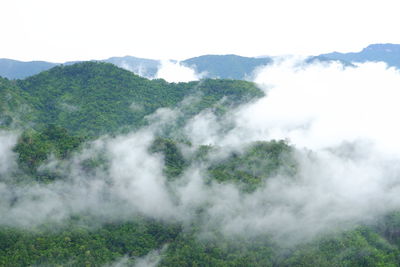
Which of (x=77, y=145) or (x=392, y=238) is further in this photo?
(x=77, y=145)

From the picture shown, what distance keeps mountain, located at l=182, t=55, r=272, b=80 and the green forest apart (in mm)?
95194

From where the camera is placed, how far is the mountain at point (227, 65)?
150m

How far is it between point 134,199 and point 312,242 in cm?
1563

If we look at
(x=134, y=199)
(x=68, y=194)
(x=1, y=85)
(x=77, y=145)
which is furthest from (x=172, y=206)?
(x=1, y=85)

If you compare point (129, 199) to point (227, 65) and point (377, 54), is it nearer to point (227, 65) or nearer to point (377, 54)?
point (227, 65)

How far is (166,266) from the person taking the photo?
1041 inches

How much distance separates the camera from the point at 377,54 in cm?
17550

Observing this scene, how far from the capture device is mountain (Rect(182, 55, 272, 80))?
150m

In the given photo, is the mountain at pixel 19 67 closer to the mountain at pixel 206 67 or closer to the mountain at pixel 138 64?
the mountain at pixel 206 67

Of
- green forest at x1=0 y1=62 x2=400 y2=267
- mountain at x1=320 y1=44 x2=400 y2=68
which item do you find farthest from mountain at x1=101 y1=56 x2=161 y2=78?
green forest at x1=0 y1=62 x2=400 y2=267

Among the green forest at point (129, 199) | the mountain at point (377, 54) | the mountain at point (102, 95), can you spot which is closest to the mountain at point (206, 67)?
the mountain at point (377, 54)

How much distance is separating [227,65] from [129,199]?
123865 millimetres

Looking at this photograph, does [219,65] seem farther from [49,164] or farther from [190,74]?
[49,164]

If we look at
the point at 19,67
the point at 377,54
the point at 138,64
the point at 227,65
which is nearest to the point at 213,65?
the point at 227,65
